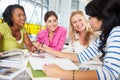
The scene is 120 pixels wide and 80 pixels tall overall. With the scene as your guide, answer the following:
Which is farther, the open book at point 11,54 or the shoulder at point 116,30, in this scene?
the open book at point 11,54

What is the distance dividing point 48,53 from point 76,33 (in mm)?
676

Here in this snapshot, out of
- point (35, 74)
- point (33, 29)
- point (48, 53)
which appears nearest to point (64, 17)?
point (33, 29)

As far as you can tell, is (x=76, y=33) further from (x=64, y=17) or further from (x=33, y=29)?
(x=64, y=17)

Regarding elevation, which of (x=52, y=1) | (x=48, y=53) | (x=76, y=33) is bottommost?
(x=48, y=53)

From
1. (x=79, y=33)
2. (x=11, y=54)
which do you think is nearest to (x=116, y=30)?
(x=11, y=54)

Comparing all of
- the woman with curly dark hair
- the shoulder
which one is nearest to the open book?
the woman with curly dark hair

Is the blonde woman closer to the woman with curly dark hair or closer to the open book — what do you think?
the woman with curly dark hair

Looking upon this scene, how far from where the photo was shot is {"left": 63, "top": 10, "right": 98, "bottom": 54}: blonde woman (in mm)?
1976

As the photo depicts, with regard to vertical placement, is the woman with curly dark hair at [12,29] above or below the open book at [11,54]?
above

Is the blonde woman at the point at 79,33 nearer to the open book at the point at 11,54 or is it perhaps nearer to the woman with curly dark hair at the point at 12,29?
the woman with curly dark hair at the point at 12,29

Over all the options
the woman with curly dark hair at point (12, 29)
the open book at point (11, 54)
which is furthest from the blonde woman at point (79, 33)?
the open book at point (11, 54)

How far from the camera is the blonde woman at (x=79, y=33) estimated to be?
1.98 metres

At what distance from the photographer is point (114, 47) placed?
699mm

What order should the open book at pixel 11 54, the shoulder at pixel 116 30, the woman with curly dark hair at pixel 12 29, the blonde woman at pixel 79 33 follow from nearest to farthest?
the shoulder at pixel 116 30, the open book at pixel 11 54, the woman with curly dark hair at pixel 12 29, the blonde woman at pixel 79 33
